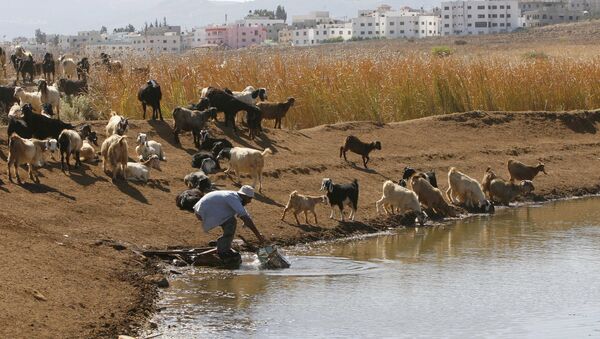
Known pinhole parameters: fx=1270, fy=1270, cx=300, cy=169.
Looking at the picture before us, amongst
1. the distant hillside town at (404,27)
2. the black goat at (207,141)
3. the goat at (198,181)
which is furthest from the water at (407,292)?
the distant hillside town at (404,27)

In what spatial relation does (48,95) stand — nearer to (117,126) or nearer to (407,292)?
(117,126)

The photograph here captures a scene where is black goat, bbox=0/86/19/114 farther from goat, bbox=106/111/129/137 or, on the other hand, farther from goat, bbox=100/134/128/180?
goat, bbox=100/134/128/180

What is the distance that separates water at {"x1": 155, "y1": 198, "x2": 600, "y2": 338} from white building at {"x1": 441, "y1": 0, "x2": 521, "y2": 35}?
140 m

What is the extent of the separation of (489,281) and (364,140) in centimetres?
1003

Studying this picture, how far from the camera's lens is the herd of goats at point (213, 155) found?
20.9 m

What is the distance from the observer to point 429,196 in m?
23.2

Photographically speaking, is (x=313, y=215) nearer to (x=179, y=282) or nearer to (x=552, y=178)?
(x=179, y=282)

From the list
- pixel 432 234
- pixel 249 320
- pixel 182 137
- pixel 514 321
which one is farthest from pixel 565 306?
pixel 182 137

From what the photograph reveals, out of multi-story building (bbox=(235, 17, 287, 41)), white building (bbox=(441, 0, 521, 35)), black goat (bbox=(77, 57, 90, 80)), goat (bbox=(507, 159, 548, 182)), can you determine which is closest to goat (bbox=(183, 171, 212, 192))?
goat (bbox=(507, 159, 548, 182))

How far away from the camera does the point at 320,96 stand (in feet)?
99.7

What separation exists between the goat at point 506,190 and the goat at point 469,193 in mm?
964

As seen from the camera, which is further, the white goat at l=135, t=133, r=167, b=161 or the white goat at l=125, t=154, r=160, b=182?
the white goat at l=135, t=133, r=167, b=161

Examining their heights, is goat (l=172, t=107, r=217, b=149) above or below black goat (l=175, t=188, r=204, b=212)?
above

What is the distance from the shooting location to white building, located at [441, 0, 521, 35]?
16050cm
